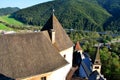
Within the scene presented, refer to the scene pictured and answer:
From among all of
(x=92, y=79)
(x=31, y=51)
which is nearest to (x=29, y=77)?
(x=31, y=51)

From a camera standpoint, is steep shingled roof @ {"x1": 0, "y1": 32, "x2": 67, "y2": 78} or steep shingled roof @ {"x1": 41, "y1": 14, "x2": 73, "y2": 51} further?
steep shingled roof @ {"x1": 41, "y1": 14, "x2": 73, "y2": 51}

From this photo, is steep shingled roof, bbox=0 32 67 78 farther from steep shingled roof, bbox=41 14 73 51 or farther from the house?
steep shingled roof, bbox=41 14 73 51

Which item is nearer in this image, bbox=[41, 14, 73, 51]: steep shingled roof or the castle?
the castle

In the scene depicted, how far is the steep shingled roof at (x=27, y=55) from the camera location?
3041 cm

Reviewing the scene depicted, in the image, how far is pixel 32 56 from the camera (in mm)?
33219

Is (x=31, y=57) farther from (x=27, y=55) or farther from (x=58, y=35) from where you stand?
(x=58, y=35)

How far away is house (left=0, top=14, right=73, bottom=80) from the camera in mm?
30469

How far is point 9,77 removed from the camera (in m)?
29.3

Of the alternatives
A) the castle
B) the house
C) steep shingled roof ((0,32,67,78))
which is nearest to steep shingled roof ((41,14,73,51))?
the castle

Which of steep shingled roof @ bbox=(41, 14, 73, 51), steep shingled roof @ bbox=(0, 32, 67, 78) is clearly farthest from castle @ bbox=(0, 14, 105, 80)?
steep shingled roof @ bbox=(41, 14, 73, 51)

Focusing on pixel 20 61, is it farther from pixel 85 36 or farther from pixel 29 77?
pixel 85 36

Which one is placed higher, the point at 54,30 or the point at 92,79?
the point at 54,30

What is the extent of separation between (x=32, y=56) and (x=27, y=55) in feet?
2.63

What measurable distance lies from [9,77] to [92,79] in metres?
19.9
